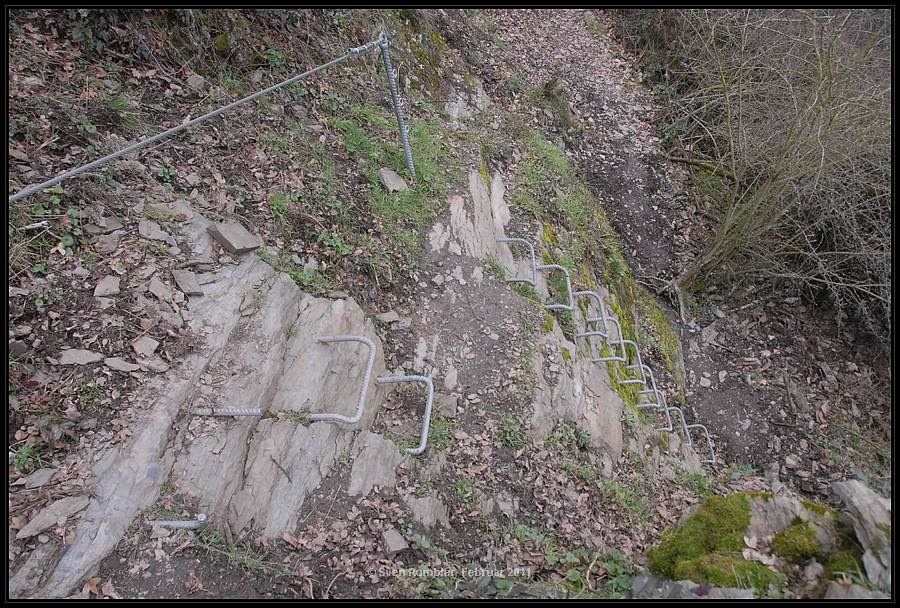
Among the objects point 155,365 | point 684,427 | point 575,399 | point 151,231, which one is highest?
point 151,231

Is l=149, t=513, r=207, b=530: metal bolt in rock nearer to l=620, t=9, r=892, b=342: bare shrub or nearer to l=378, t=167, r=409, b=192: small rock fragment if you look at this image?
l=378, t=167, r=409, b=192: small rock fragment

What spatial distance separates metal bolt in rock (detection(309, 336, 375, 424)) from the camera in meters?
3.37

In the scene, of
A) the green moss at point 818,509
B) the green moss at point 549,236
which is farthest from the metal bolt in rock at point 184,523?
the green moss at point 549,236

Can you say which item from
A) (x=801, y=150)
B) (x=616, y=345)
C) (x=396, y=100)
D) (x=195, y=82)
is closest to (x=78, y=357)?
(x=195, y=82)

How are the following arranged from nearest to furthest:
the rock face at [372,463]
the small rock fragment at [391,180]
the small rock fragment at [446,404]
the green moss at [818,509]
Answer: the green moss at [818,509] → the rock face at [372,463] → the small rock fragment at [446,404] → the small rock fragment at [391,180]

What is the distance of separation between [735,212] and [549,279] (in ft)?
11.3

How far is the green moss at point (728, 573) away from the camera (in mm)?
2469

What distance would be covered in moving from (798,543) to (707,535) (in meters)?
0.45

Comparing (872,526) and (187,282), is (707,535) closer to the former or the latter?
(872,526)

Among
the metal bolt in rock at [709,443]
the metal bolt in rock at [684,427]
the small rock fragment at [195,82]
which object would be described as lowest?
the metal bolt in rock at [709,443]

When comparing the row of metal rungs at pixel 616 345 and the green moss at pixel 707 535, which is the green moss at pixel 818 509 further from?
the row of metal rungs at pixel 616 345

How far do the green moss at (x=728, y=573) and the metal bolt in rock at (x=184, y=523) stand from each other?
106 inches

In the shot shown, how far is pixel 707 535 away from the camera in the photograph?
9.56 ft
